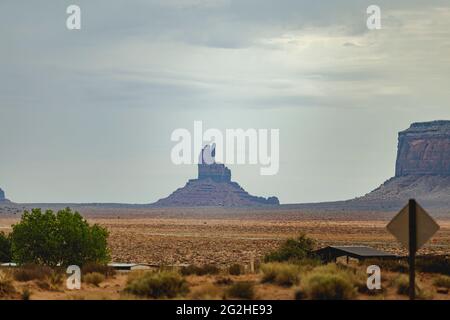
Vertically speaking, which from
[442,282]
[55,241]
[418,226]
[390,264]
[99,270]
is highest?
[418,226]

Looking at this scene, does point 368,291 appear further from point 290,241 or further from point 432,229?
point 290,241

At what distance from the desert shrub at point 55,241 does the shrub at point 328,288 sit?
686 inches

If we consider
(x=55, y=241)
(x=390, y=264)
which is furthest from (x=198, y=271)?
(x=55, y=241)

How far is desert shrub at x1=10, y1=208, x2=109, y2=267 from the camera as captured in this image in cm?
3866

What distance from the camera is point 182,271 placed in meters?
31.8

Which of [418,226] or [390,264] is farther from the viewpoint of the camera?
[390,264]

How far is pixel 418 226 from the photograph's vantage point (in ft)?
64.4

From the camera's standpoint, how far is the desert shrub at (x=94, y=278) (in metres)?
29.1

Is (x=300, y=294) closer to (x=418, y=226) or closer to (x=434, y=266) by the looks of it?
(x=418, y=226)

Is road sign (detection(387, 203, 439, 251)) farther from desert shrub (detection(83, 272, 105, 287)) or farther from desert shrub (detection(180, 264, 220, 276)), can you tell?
desert shrub (detection(180, 264, 220, 276))

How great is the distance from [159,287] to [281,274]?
168 inches

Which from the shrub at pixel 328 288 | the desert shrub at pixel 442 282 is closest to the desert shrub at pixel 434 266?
the desert shrub at pixel 442 282
